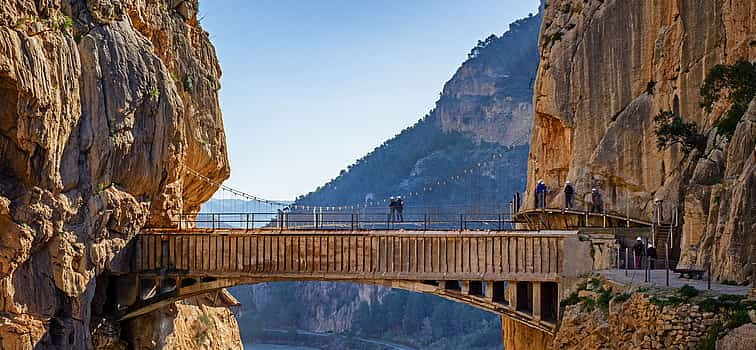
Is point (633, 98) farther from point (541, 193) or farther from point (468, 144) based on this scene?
point (468, 144)

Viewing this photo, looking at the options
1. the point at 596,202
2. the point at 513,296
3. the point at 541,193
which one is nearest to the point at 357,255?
the point at 513,296

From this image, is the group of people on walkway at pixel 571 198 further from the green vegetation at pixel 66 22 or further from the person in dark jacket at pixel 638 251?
the green vegetation at pixel 66 22

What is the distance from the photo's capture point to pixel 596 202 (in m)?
36.8

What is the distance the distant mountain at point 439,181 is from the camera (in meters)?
119

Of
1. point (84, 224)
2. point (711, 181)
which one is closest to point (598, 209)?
point (711, 181)

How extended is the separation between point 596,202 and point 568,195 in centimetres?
132

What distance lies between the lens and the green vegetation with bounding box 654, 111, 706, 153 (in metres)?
31.6

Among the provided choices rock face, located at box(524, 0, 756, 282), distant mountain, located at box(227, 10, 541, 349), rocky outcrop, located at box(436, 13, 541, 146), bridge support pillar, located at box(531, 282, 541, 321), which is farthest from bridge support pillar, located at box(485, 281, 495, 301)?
rocky outcrop, located at box(436, 13, 541, 146)

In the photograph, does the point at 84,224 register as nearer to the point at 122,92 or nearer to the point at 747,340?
the point at 122,92

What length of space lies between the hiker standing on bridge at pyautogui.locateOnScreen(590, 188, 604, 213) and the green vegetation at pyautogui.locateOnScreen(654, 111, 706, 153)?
13.0ft

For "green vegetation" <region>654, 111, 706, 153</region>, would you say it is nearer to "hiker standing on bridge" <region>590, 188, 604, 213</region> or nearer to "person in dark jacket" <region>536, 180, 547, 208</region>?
"hiker standing on bridge" <region>590, 188, 604, 213</region>

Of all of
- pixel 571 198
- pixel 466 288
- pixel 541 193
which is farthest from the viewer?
pixel 541 193

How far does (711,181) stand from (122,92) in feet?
57.1

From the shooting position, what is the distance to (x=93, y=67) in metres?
26.4
